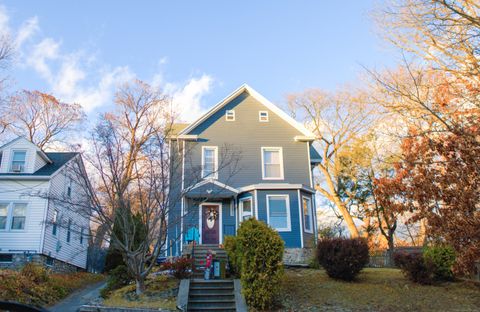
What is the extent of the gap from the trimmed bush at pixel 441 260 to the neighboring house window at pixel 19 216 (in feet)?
56.8

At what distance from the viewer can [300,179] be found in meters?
20.5

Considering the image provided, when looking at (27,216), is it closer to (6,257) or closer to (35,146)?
(6,257)

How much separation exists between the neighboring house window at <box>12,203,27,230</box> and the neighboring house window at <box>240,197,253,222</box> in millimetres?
10192

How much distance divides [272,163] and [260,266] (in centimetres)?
1006

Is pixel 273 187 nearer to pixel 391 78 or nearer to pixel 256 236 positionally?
pixel 256 236

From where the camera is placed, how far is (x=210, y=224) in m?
19.4

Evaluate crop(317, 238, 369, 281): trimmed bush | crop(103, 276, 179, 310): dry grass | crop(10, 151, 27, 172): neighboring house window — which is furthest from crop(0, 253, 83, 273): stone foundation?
crop(317, 238, 369, 281): trimmed bush

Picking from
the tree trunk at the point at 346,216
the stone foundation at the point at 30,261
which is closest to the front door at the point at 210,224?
the stone foundation at the point at 30,261

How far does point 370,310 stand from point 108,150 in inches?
330

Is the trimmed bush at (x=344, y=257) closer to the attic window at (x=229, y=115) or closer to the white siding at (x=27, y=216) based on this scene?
the attic window at (x=229, y=115)

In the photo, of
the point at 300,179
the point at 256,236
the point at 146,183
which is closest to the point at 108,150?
the point at 146,183

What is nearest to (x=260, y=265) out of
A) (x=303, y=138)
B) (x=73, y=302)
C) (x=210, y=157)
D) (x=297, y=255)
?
(x=73, y=302)

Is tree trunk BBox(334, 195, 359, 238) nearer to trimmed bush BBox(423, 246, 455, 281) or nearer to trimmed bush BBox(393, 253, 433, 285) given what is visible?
trimmed bush BBox(423, 246, 455, 281)

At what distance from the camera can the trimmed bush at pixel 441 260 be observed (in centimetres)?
1367
